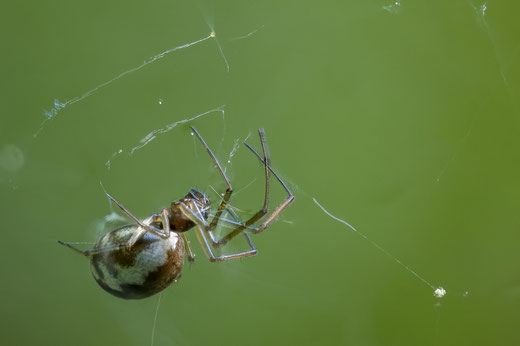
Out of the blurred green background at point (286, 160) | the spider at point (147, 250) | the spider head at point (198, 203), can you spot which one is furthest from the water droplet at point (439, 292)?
the spider head at point (198, 203)

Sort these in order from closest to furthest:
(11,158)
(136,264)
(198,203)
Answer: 1. (136,264)
2. (198,203)
3. (11,158)

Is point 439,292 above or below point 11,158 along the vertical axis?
below

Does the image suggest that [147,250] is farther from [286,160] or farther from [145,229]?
[286,160]

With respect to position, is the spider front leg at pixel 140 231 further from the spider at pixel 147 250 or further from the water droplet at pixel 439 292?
the water droplet at pixel 439 292

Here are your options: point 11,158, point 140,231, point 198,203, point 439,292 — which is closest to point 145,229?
point 140,231

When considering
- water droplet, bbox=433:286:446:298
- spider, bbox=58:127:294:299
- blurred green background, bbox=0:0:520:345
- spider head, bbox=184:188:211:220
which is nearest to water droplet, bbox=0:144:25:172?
blurred green background, bbox=0:0:520:345
